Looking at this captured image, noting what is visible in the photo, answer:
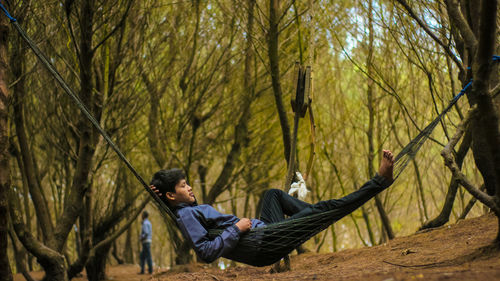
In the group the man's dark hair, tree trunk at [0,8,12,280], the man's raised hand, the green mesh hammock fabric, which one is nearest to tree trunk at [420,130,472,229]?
the green mesh hammock fabric

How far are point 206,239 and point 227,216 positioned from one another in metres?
0.24

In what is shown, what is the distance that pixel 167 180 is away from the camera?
3.05 metres

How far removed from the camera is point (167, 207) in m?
2.92

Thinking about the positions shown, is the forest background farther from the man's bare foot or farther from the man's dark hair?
the man's dark hair

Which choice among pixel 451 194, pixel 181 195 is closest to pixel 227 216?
pixel 181 195

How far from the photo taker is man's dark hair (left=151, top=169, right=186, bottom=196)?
10.0 feet

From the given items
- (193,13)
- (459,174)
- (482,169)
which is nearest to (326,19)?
(193,13)

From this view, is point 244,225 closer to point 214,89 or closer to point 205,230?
point 205,230

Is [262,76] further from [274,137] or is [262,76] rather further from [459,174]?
[459,174]

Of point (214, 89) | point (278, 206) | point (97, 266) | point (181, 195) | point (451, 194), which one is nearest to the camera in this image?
point (181, 195)

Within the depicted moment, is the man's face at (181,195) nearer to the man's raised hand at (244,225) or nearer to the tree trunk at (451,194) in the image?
the man's raised hand at (244,225)

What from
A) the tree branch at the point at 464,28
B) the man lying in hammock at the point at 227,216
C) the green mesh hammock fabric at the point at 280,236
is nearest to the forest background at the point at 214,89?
the tree branch at the point at 464,28

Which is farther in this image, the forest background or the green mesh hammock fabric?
the forest background

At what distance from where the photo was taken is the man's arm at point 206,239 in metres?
2.71
